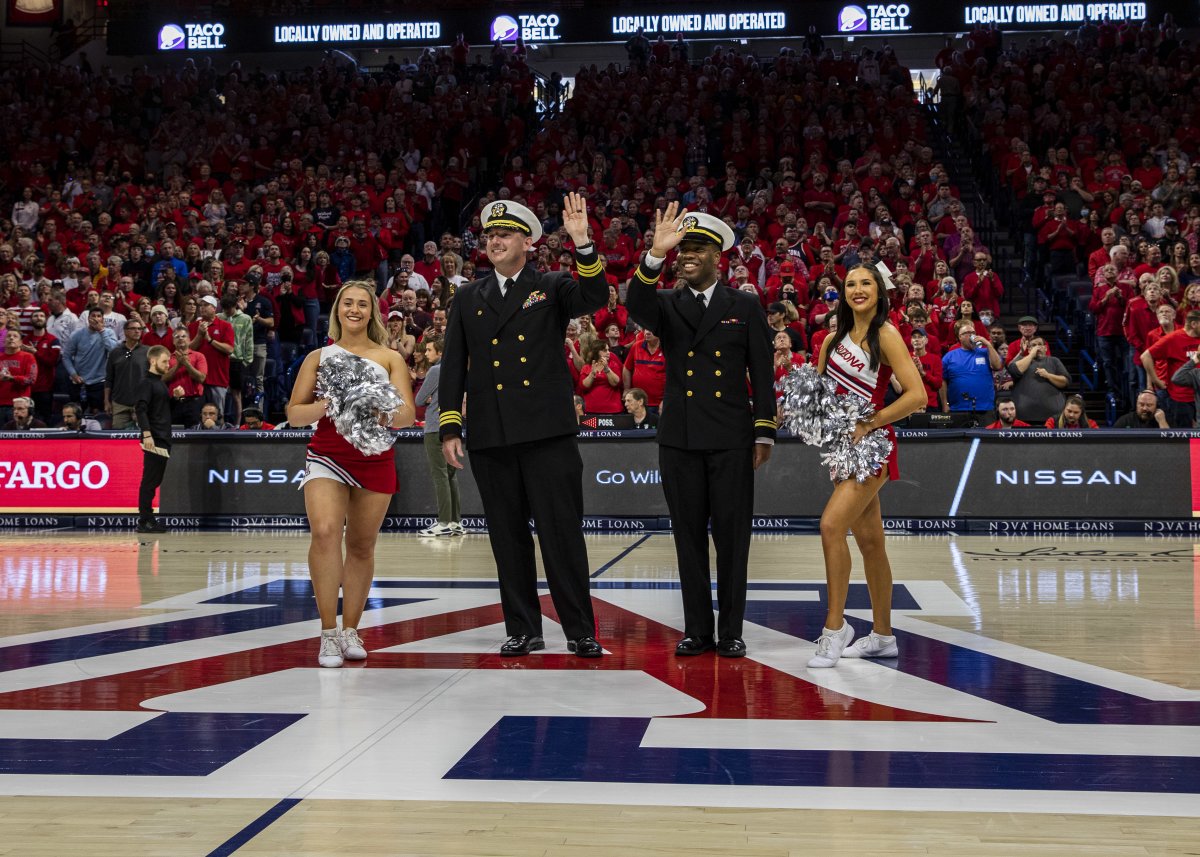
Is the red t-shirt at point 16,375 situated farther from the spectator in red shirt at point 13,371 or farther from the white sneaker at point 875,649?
the white sneaker at point 875,649

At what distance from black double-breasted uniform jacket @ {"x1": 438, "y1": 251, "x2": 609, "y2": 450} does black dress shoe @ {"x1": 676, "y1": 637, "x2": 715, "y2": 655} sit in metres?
1.16

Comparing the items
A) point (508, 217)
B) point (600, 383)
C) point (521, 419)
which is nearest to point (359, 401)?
point (521, 419)

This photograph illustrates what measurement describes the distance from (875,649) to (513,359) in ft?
7.28

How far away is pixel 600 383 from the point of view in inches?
582

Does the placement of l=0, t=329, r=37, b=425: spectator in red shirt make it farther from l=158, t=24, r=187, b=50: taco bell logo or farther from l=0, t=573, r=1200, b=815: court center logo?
l=158, t=24, r=187, b=50: taco bell logo

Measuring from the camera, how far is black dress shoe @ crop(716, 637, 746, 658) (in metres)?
6.17

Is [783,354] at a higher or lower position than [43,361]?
lower

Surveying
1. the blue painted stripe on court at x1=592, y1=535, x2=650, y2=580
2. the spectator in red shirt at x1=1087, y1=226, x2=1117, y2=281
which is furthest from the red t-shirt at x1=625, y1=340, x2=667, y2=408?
→ the spectator in red shirt at x1=1087, y1=226, x2=1117, y2=281

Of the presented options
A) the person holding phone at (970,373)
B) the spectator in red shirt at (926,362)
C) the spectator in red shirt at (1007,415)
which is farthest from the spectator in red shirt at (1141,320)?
the spectator in red shirt at (926,362)

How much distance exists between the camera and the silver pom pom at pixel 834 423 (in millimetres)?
6000

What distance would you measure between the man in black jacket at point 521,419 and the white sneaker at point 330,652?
0.80 metres

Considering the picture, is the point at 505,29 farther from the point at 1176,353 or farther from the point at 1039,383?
the point at 1176,353

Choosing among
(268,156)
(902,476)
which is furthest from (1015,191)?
(268,156)

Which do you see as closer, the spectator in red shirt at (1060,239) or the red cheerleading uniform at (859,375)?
the red cheerleading uniform at (859,375)
